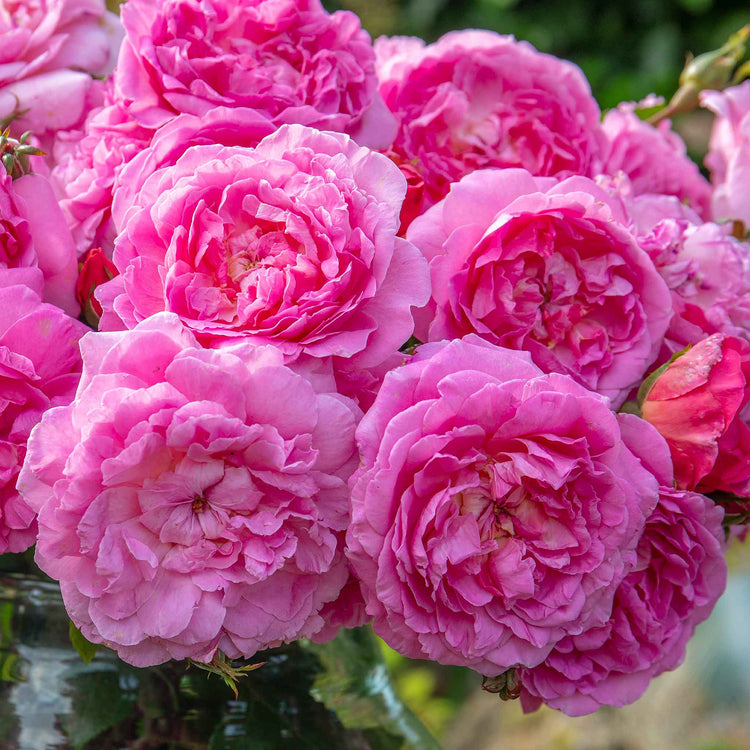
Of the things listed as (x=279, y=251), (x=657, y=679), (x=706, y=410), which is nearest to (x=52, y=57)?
(x=279, y=251)

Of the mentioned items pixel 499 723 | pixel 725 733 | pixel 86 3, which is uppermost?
pixel 86 3

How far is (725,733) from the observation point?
1.75 m

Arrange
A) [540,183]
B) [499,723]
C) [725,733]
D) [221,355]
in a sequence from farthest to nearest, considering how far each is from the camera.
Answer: [499,723] < [725,733] < [540,183] < [221,355]

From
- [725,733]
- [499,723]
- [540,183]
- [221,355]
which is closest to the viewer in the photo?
[221,355]

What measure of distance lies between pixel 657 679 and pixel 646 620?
151 cm

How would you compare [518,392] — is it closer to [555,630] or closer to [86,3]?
[555,630]

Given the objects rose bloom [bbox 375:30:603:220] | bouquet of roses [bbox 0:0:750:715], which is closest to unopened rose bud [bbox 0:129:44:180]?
bouquet of roses [bbox 0:0:750:715]

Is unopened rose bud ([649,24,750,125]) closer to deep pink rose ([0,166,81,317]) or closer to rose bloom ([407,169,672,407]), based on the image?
rose bloom ([407,169,672,407])

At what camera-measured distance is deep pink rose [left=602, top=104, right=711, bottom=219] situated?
2.31ft

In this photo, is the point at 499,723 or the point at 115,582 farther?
the point at 499,723

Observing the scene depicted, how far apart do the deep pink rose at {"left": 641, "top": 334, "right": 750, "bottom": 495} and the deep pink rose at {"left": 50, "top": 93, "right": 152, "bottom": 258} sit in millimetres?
334

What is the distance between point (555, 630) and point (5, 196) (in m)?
0.37

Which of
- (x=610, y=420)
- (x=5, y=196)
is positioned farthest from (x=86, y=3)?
(x=610, y=420)

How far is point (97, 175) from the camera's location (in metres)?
0.55
